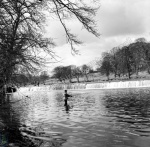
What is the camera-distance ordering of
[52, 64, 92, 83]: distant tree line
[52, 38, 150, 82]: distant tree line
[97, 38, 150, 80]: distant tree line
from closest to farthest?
[97, 38, 150, 80]: distant tree line, [52, 38, 150, 82]: distant tree line, [52, 64, 92, 83]: distant tree line

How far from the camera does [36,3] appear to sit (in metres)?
8.23

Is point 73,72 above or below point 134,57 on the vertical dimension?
below

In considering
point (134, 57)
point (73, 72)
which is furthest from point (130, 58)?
point (73, 72)

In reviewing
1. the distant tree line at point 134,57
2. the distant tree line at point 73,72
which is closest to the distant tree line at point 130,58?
the distant tree line at point 134,57

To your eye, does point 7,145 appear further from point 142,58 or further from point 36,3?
point 142,58

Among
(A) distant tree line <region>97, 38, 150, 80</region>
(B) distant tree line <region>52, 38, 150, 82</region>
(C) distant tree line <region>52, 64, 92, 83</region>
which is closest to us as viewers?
(A) distant tree line <region>97, 38, 150, 80</region>

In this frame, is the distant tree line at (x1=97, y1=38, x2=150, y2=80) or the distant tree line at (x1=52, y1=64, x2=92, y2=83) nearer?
the distant tree line at (x1=97, y1=38, x2=150, y2=80)

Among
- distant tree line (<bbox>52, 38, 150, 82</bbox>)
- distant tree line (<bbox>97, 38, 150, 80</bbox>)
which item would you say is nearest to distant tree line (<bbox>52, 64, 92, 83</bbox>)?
distant tree line (<bbox>52, 38, 150, 82</bbox>)

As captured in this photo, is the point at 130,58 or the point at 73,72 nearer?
the point at 130,58

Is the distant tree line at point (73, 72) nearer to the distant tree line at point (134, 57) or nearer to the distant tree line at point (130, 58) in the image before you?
the distant tree line at point (130, 58)

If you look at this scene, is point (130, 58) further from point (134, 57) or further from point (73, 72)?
point (73, 72)

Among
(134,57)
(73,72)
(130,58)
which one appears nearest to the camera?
(134,57)

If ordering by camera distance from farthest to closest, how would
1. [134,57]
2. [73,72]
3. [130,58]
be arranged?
[73,72] → [130,58] → [134,57]

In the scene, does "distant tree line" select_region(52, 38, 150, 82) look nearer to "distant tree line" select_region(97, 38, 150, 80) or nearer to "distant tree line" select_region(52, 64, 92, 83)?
"distant tree line" select_region(97, 38, 150, 80)
